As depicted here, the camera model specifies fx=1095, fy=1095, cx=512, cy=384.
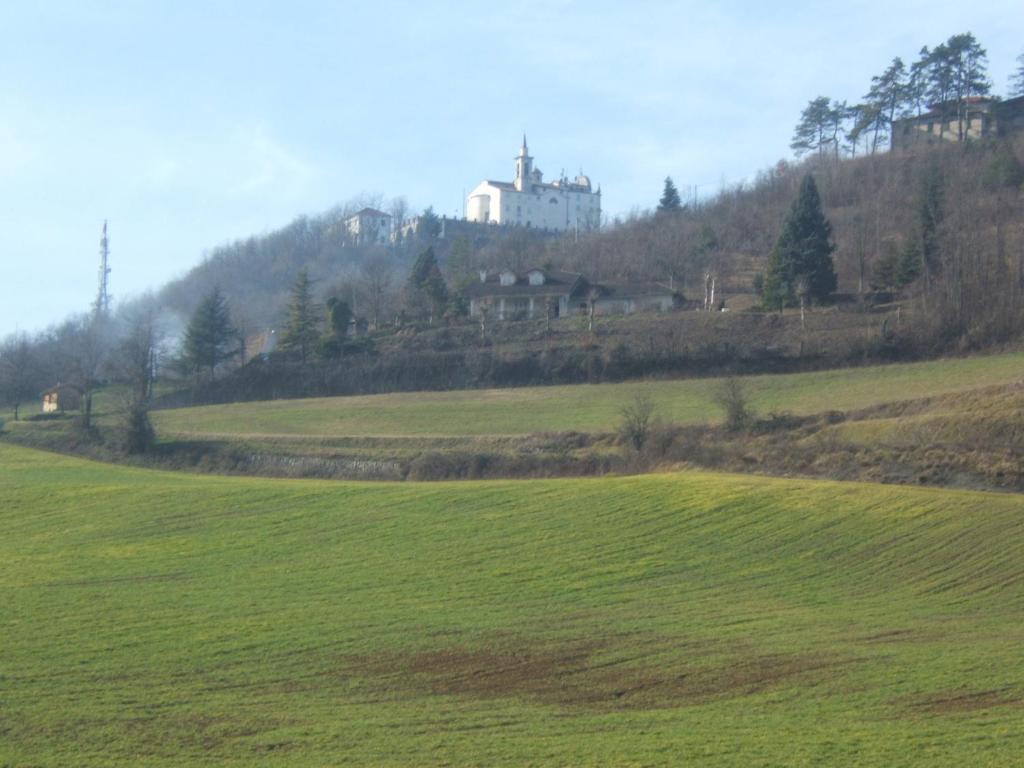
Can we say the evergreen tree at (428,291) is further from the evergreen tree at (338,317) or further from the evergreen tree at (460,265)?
the evergreen tree at (338,317)

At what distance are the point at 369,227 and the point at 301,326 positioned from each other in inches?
2535

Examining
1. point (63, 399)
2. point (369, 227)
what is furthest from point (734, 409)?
point (369, 227)

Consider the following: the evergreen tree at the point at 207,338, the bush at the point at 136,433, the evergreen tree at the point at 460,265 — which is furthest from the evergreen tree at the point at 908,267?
the bush at the point at 136,433

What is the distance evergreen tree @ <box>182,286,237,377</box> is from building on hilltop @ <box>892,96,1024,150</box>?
6731cm

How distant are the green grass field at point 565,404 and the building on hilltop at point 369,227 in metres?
75.7

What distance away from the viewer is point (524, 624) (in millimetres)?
20906

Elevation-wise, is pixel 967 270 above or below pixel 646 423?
above

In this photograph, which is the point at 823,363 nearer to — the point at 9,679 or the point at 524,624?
→ the point at 524,624

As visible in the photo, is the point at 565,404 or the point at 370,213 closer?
the point at 565,404

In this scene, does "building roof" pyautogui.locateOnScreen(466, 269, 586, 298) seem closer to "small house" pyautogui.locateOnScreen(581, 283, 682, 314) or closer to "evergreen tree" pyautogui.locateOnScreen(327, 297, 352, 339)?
"small house" pyautogui.locateOnScreen(581, 283, 682, 314)

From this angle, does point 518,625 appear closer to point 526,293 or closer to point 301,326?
point 301,326

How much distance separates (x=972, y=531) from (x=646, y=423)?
1797 centimetres

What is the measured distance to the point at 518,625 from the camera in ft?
68.3

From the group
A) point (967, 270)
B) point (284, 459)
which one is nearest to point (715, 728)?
point (284, 459)
